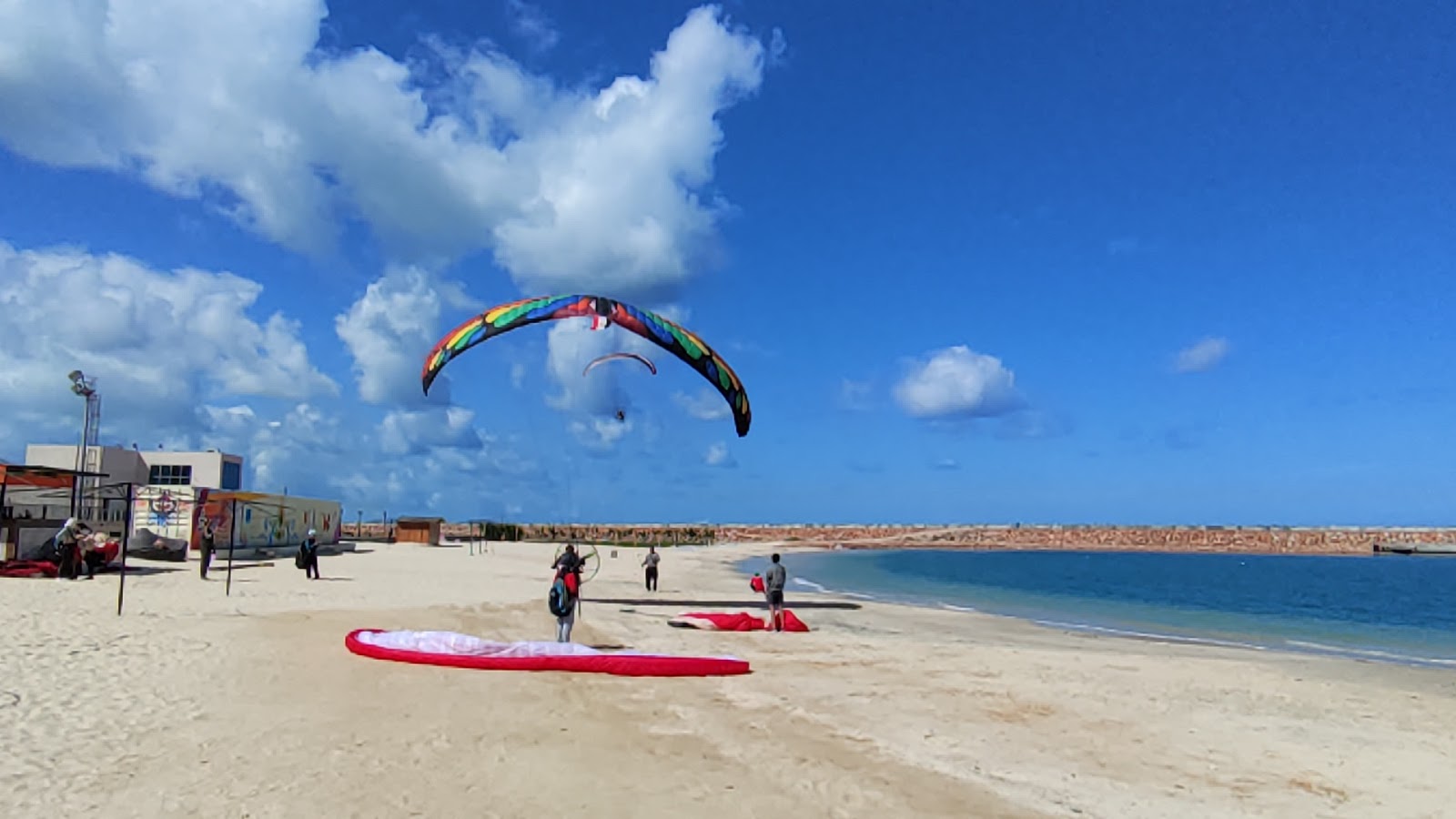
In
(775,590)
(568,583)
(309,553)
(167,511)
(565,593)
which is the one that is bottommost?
(775,590)

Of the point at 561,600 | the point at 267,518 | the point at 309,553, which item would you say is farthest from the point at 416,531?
Result: the point at 561,600

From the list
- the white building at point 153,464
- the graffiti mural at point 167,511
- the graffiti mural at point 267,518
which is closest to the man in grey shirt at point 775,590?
the graffiti mural at point 267,518

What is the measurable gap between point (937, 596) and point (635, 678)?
74.6 ft

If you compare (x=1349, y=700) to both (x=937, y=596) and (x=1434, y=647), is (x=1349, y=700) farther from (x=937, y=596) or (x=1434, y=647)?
(x=937, y=596)

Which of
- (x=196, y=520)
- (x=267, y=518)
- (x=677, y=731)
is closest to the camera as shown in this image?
(x=677, y=731)

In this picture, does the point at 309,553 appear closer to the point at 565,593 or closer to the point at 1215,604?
the point at 565,593

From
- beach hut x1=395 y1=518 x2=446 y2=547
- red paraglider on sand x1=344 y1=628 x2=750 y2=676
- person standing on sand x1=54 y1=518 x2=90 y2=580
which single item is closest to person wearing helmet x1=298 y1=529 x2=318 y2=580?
person standing on sand x1=54 y1=518 x2=90 y2=580

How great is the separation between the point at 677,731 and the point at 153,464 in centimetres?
4776

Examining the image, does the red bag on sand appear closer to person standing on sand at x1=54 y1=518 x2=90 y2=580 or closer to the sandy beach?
the sandy beach

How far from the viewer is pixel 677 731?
816 centimetres

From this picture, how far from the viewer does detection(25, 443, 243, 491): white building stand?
139 feet

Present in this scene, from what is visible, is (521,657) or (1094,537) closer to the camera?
(521,657)

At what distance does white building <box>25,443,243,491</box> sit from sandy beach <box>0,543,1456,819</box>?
32.5 meters

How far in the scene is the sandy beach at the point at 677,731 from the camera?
621cm
